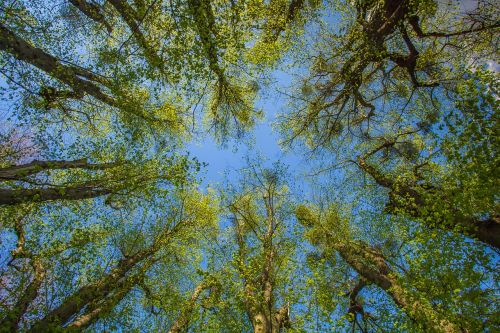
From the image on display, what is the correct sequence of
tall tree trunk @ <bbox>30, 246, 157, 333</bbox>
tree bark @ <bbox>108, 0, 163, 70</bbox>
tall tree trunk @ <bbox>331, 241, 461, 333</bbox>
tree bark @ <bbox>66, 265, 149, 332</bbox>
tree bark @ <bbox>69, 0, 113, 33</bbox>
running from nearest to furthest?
tall tree trunk @ <bbox>331, 241, 461, 333</bbox>, tall tree trunk @ <bbox>30, 246, 157, 333</bbox>, tree bark @ <bbox>66, 265, 149, 332</bbox>, tree bark @ <bbox>108, 0, 163, 70</bbox>, tree bark @ <bbox>69, 0, 113, 33</bbox>

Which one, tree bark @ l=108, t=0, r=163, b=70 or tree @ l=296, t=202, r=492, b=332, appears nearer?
tree @ l=296, t=202, r=492, b=332

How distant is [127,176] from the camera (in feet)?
38.7

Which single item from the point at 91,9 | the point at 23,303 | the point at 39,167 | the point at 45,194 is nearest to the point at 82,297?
the point at 23,303

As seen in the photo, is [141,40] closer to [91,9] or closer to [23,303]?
[91,9]

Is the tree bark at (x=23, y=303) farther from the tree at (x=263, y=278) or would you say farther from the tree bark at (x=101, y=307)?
the tree at (x=263, y=278)

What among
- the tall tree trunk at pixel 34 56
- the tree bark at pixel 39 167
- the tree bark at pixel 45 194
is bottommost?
the tree bark at pixel 45 194

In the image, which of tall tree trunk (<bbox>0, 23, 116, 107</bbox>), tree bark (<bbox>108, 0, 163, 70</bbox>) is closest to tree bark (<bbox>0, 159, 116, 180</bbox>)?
tall tree trunk (<bbox>0, 23, 116, 107</bbox>)

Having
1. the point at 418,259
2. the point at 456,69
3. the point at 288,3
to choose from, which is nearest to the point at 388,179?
the point at 418,259

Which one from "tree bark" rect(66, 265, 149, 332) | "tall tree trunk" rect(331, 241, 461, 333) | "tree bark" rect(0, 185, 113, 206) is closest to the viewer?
"tall tree trunk" rect(331, 241, 461, 333)

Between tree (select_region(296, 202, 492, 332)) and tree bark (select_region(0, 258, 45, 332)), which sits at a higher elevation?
tree (select_region(296, 202, 492, 332))

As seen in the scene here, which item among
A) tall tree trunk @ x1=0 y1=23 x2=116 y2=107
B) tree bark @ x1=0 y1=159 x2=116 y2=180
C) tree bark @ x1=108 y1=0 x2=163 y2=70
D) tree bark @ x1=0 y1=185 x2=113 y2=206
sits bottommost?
tree bark @ x1=0 y1=185 x2=113 y2=206

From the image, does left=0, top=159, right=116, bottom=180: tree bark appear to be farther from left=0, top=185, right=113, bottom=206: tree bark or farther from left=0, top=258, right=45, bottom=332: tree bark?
left=0, top=258, right=45, bottom=332: tree bark

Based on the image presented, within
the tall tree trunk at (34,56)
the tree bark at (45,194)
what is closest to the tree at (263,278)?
the tree bark at (45,194)

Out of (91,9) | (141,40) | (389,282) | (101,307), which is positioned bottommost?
(101,307)
